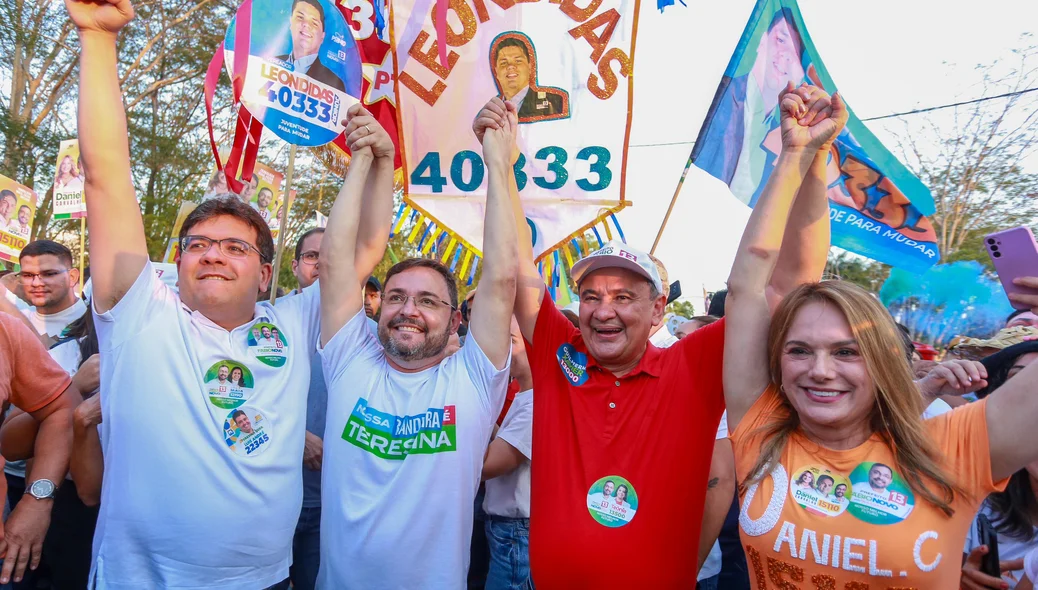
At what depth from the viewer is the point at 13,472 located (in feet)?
10.2

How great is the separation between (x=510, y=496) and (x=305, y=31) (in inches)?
97.5

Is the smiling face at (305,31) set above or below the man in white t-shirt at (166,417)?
above

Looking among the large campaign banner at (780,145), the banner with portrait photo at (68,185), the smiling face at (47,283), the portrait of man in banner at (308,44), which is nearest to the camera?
the portrait of man in banner at (308,44)

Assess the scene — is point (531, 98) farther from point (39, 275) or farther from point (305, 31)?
point (39, 275)

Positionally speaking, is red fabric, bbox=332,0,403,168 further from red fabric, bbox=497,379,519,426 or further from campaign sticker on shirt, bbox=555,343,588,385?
campaign sticker on shirt, bbox=555,343,588,385

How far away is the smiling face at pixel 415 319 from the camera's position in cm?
246

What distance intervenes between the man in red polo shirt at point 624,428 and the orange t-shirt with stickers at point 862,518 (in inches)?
14.3

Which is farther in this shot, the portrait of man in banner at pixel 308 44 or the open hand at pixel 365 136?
the portrait of man in banner at pixel 308 44

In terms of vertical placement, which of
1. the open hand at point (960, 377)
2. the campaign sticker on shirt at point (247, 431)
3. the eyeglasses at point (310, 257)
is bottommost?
the campaign sticker on shirt at point (247, 431)

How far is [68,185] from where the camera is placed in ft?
28.2

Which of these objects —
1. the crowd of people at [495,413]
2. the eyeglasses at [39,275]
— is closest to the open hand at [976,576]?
the crowd of people at [495,413]

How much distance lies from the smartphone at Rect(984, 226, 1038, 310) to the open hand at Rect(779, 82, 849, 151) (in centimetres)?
60

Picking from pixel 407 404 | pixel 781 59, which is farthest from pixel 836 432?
pixel 781 59

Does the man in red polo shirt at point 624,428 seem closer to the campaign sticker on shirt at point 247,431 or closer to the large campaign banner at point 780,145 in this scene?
the campaign sticker on shirt at point 247,431
